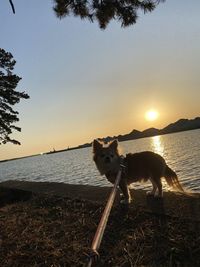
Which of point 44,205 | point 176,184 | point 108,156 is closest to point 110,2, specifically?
point 108,156

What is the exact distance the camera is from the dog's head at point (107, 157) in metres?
7.23

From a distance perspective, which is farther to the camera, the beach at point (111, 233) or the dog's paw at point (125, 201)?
the dog's paw at point (125, 201)

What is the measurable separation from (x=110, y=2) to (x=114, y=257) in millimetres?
7080

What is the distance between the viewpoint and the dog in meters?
7.11

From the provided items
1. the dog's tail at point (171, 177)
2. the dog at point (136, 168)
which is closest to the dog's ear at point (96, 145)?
the dog at point (136, 168)

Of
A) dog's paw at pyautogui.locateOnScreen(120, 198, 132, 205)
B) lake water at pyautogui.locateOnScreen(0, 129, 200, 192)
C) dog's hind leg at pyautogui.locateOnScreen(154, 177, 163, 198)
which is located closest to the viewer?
dog's paw at pyautogui.locateOnScreen(120, 198, 132, 205)

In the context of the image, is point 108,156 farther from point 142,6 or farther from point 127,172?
point 142,6

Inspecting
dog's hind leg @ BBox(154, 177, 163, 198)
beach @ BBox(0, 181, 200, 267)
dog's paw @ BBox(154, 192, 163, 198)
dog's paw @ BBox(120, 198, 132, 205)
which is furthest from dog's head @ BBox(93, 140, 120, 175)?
dog's paw @ BBox(154, 192, 163, 198)

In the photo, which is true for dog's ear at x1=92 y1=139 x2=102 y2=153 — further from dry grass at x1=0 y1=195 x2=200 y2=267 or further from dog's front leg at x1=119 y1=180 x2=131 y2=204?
dry grass at x1=0 y1=195 x2=200 y2=267

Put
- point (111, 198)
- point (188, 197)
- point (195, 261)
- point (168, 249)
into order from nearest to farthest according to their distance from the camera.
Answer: point (111, 198) < point (195, 261) < point (168, 249) < point (188, 197)

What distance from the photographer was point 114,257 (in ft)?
13.9

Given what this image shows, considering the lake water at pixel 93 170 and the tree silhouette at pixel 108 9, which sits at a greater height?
the tree silhouette at pixel 108 9

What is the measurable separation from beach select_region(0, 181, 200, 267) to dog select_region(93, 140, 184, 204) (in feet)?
1.07

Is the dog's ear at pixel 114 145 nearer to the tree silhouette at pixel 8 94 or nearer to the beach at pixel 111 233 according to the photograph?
the beach at pixel 111 233
